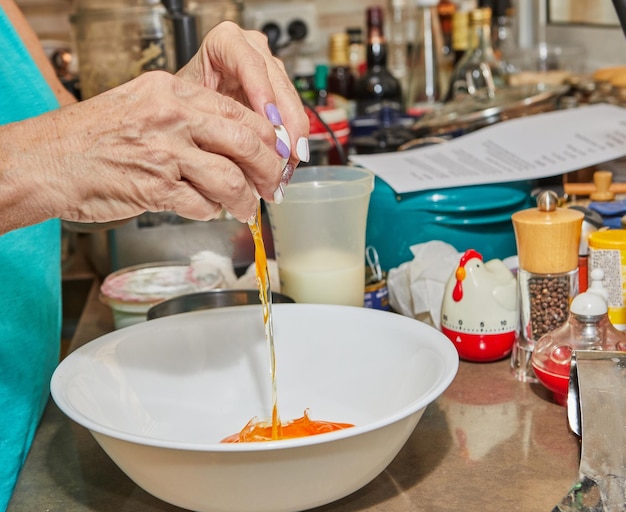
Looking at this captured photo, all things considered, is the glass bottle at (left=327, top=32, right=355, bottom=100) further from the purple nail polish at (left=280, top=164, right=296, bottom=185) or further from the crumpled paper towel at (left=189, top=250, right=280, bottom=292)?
→ the purple nail polish at (left=280, top=164, right=296, bottom=185)

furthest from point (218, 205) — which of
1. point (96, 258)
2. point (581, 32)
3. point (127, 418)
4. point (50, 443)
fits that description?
point (581, 32)

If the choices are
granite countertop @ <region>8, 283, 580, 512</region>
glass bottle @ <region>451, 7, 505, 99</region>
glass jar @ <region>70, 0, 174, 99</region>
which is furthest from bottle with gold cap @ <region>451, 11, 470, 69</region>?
granite countertop @ <region>8, 283, 580, 512</region>

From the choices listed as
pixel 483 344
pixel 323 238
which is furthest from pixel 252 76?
pixel 483 344

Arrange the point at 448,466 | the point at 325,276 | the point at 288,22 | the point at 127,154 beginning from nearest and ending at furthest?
1. the point at 127,154
2. the point at 448,466
3. the point at 325,276
4. the point at 288,22

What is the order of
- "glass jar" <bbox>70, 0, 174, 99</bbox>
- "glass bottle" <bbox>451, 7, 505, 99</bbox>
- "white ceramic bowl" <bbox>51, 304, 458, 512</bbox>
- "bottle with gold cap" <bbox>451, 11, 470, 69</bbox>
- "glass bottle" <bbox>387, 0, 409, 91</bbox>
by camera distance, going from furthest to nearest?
1. "glass bottle" <bbox>387, 0, 409, 91</bbox>
2. "bottle with gold cap" <bbox>451, 11, 470, 69</bbox>
3. "glass bottle" <bbox>451, 7, 505, 99</bbox>
4. "glass jar" <bbox>70, 0, 174, 99</bbox>
5. "white ceramic bowl" <bbox>51, 304, 458, 512</bbox>

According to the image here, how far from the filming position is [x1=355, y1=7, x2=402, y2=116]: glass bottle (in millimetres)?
1917

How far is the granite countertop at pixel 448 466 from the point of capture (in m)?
0.73

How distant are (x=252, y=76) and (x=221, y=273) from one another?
0.49 metres

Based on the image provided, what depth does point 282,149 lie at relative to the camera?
2.43 feet

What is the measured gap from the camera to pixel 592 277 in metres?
0.86

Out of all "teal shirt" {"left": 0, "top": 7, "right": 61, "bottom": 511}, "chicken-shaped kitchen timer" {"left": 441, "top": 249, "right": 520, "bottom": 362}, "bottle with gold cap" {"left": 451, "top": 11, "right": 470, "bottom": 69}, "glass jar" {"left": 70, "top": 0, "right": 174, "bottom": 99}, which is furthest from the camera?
"bottle with gold cap" {"left": 451, "top": 11, "right": 470, "bottom": 69}

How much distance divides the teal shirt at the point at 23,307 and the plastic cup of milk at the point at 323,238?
27 centimetres

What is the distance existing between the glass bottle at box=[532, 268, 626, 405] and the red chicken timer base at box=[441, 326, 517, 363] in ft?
0.36

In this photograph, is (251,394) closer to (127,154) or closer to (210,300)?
(210,300)
